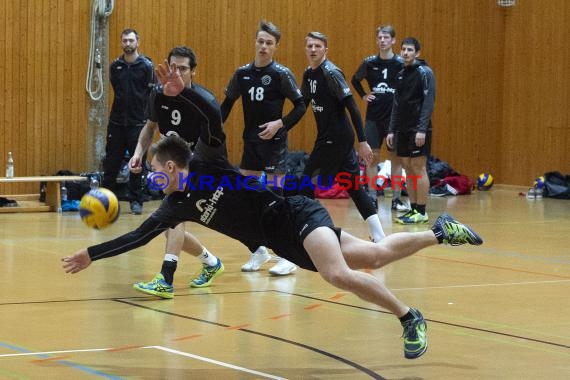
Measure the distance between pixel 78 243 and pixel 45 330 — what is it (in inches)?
183

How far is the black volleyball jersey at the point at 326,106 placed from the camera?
421 inches

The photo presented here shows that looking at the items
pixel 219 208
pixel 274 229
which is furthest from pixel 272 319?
pixel 219 208

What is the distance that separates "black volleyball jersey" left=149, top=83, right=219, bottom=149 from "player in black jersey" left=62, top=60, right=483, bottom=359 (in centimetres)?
164

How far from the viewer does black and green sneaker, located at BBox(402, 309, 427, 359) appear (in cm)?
598

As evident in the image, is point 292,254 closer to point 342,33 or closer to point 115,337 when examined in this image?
point 115,337

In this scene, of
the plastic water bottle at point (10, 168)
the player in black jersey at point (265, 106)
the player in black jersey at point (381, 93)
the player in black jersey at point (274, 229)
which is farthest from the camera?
the player in black jersey at point (381, 93)

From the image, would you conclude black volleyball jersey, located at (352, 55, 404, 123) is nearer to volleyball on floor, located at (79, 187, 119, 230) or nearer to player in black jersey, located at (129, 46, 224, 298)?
player in black jersey, located at (129, 46, 224, 298)

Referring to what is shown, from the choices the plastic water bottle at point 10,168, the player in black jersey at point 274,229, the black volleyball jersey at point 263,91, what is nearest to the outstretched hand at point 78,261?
the player in black jersey at point 274,229

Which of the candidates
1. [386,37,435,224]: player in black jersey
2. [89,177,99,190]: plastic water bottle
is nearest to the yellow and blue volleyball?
[386,37,435,224]: player in black jersey

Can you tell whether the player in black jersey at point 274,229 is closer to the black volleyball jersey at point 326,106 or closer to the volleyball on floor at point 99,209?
the volleyball on floor at point 99,209

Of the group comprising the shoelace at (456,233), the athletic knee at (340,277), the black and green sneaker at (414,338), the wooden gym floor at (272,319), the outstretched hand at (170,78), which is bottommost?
the wooden gym floor at (272,319)

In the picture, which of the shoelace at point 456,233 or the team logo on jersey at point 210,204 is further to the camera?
the shoelace at point 456,233

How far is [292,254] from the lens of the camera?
6.43m

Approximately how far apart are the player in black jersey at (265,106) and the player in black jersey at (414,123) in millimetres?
4048
